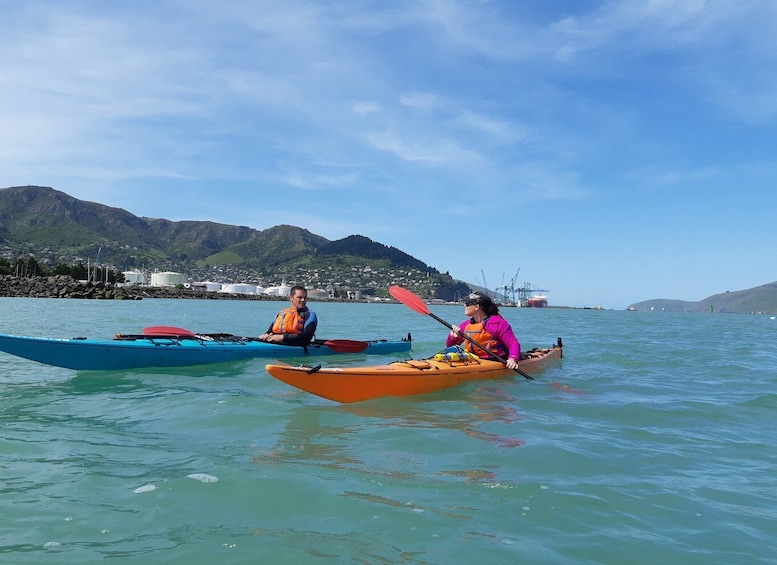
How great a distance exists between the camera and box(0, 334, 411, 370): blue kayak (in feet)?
28.4

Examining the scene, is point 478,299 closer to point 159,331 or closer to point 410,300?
point 410,300

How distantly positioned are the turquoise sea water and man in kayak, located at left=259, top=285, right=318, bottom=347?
3609mm

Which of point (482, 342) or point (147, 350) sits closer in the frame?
point (482, 342)

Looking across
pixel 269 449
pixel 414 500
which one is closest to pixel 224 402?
pixel 269 449

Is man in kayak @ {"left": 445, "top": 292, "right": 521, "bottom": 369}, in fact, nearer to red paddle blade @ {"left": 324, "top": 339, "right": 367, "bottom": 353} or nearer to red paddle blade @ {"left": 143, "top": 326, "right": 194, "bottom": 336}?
red paddle blade @ {"left": 324, "top": 339, "right": 367, "bottom": 353}

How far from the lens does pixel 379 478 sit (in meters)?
4.14

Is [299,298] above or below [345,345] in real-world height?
above

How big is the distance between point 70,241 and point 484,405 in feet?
715

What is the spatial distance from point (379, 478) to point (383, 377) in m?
2.98

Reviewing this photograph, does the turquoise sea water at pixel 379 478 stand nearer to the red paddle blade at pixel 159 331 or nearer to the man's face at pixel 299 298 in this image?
the red paddle blade at pixel 159 331

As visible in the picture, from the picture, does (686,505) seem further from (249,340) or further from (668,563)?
(249,340)

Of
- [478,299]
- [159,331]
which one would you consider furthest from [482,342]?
[159,331]

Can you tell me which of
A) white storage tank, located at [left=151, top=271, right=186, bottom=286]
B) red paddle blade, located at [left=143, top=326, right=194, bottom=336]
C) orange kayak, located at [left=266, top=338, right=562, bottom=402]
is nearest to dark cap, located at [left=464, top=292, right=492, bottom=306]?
orange kayak, located at [left=266, top=338, right=562, bottom=402]

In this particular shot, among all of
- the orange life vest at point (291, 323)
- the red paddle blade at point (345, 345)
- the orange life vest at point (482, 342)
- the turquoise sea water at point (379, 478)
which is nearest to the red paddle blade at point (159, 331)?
the orange life vest at point (291, 323)
